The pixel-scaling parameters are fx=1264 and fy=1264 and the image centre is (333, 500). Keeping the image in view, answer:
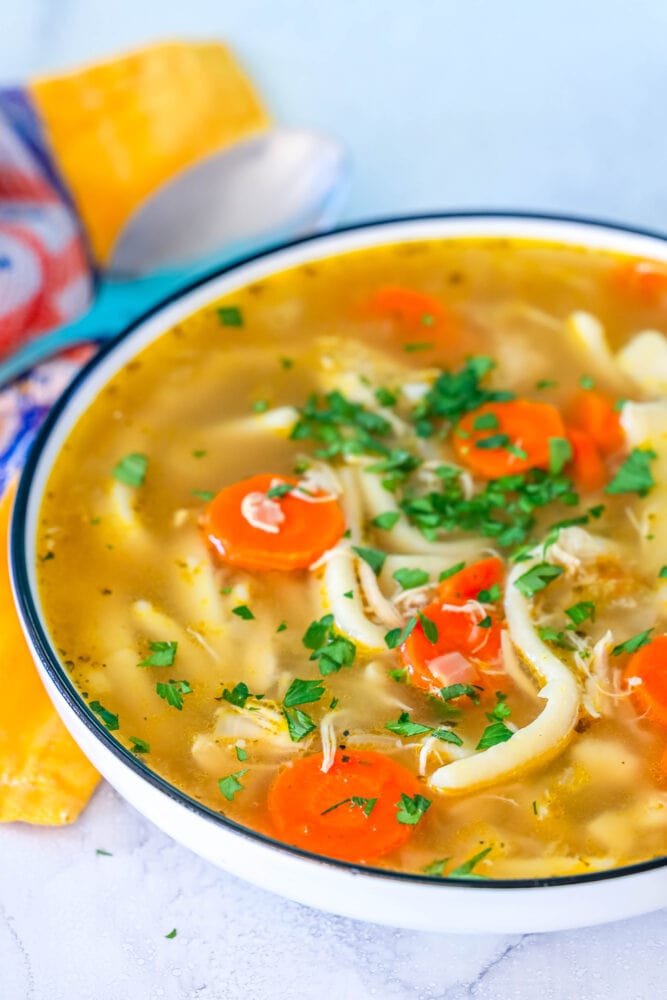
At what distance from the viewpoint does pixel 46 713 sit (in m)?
2.58

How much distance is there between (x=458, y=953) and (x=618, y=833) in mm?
373

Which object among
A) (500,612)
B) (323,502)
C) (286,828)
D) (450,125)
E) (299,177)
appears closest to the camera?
(286,828)

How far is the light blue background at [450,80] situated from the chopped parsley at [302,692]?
220 cm

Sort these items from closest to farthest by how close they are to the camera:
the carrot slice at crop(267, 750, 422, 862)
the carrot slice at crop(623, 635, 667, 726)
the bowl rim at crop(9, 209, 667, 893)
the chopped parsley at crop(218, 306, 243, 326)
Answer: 1. the bowl rim at crop(9, 209, 667, 893)
2. the carrot slice at crop(267, 750, 422, 862)
3. the carrot slice at crop(623, 635, 667, 726)
4. the chopped parsley at crop(218, 306, 243, 326)

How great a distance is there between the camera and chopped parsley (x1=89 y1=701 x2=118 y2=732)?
228 centimetres

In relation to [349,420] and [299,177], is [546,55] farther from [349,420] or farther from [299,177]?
[349,420]

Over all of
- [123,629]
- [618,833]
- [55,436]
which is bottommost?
[618,833]

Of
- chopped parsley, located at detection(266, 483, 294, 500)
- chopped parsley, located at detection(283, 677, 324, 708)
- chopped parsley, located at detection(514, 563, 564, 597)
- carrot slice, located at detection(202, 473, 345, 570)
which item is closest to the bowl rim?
chopped parsley, located at detection(283, 677, 324, 708)

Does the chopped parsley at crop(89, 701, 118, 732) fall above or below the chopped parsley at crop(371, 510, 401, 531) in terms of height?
above

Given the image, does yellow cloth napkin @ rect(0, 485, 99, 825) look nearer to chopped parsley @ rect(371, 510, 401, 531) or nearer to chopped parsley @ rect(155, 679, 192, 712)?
chopped parsley @ rect(155, 679, 192, 712)

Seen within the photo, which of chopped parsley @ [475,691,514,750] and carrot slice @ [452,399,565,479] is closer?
chopped parsley @ [475,691,514,750]

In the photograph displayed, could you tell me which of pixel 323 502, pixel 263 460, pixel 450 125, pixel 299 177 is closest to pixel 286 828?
pixel 323 502

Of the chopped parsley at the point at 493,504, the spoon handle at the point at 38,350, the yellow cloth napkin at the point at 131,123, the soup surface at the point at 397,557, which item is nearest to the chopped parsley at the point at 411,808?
the soup surface at the point at 397,557

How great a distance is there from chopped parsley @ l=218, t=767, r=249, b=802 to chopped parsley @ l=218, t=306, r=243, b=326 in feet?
4.55
